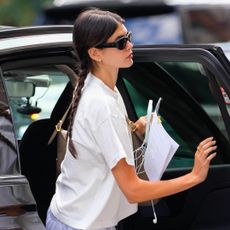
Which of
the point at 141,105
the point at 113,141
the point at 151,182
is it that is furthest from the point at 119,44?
the point at 141,105

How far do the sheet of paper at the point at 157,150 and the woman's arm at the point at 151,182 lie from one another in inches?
5.0

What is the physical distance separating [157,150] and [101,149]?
28 cm

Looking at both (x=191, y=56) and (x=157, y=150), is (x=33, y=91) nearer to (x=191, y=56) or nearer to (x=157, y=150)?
(x=191, y=56)

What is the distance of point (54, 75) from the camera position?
383 centimetres

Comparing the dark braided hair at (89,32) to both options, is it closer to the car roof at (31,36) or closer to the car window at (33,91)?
the car roof at (31,36)

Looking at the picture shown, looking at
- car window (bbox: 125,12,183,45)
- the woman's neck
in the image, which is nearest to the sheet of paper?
the woman's neck

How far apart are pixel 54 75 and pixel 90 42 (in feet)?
3.76

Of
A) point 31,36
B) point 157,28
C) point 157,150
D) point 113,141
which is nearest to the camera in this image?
point 113,141

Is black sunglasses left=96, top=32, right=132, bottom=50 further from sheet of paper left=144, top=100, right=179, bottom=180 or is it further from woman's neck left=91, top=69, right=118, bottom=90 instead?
sheet of paper left=144, top=100, right=179, bottom=180

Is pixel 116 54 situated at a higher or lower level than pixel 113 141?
higher

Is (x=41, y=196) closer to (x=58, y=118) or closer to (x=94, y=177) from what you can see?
(x=58, y=118)

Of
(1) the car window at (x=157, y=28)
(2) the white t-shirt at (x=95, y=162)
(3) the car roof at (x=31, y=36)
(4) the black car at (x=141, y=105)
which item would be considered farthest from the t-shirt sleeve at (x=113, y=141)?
(1) the car window at (x=157, y=28)

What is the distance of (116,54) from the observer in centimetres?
271

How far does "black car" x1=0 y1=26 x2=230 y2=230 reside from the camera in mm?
3219
